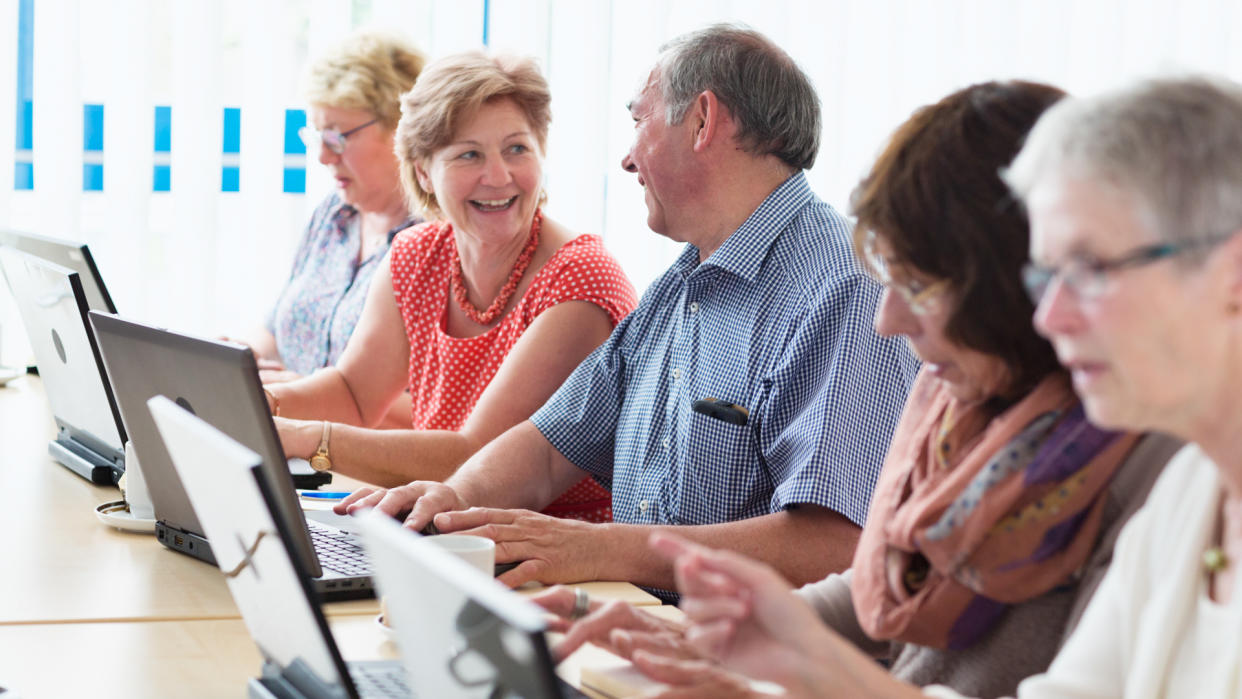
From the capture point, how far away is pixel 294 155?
3.50m

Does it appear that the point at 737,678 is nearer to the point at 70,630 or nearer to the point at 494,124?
the point at 70,630

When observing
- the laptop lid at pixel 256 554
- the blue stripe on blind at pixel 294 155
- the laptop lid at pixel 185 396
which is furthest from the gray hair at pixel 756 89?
the blue stripe on blind at pixel 294 155

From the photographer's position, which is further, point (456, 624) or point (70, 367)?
point (70, 367)

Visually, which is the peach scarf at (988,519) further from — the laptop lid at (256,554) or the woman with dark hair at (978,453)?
the laptop lid at (256,554)

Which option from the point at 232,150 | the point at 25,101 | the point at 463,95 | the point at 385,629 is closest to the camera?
the point at 385,629

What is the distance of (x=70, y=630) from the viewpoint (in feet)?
4.21

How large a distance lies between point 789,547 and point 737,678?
0.57 m

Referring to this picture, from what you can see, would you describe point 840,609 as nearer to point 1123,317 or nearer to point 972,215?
point 972,215

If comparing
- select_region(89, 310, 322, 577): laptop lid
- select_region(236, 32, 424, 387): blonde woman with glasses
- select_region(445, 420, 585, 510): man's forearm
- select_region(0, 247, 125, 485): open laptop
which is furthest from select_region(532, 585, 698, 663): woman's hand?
select_region(236, 32, 424, 387): blonde woman with glasses

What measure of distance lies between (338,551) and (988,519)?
0.81 meters

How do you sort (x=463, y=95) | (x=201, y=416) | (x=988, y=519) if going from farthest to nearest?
(x=463, y=95) < (x=201, y=416) < (x=988, y=519)

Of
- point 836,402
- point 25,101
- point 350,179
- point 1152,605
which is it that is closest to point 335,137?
point 350,179

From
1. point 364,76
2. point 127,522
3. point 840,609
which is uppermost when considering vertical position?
point 364,76

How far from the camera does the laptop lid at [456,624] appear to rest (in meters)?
0.66
